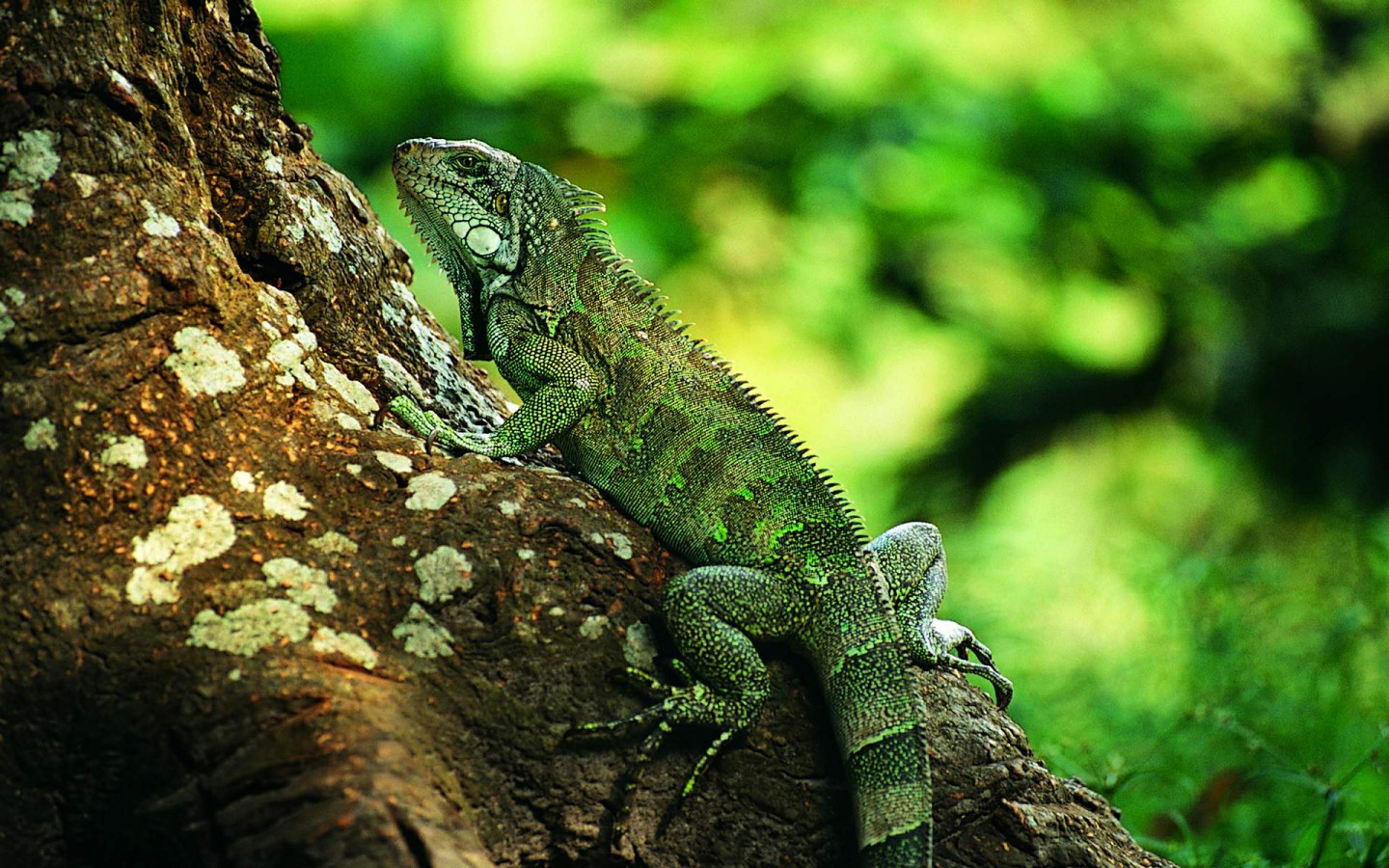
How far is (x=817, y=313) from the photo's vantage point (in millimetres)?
7797

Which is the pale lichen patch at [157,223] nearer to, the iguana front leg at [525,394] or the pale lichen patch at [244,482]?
the pale lichen patch at [244,482]

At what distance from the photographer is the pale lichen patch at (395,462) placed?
2.97 m

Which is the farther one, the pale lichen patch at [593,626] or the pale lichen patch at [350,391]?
the pale lichen patch at [350,391]

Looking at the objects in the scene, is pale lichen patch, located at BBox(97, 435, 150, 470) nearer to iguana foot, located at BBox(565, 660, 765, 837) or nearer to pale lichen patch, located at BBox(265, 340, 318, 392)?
pale lichen patch, located at BBox(265, 340, 318, 392)

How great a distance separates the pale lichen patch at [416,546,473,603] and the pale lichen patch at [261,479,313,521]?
31 cm

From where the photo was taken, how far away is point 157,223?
9.11 feet

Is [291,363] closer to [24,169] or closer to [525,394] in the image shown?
[24,169]

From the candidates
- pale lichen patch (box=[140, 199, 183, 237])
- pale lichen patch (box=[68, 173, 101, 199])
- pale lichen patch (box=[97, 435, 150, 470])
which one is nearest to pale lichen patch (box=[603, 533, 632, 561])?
pale lichen patch (box=[97, 435, 150, 470])

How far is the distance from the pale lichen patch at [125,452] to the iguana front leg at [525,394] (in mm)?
768

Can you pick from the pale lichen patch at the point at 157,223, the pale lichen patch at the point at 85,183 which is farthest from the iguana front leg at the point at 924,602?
the pale lichen patch at the point at 85,183

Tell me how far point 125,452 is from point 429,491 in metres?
0.72

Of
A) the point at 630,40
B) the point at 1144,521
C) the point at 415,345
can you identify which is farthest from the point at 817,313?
the point at 415,345

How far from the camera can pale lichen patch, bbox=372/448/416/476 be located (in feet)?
9.75

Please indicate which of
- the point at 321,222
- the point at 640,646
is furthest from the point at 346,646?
the point at 321,222
